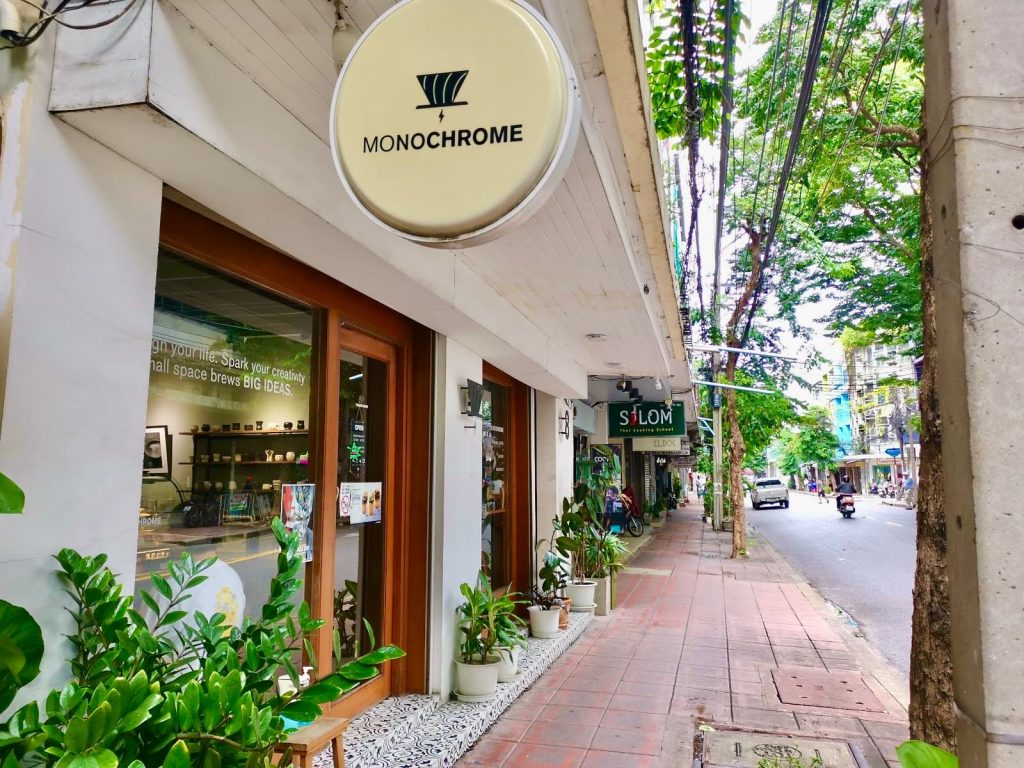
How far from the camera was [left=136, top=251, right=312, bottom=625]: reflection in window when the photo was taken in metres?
2.62

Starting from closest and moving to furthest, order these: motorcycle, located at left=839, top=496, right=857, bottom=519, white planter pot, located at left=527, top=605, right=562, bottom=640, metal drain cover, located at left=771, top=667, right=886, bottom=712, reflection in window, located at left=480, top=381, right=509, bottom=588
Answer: metal drain cover, located at left=771, top=667, right=886, bottom=712 → white planter pot, located at left=527, top=605, right=562, bottom=640 → reflection in window, located at left=480, top=381, right=509, bottom=588 → motorcycle, located at left=839, top=496, right=857, bottom=519

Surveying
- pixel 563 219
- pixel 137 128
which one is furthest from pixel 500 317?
pixel 137 128

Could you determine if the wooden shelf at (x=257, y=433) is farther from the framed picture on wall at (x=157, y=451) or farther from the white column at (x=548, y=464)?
the white column at (x=548, y=464)

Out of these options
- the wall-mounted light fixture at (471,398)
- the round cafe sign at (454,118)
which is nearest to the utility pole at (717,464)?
the wall-mounted light fixture at (471,398)

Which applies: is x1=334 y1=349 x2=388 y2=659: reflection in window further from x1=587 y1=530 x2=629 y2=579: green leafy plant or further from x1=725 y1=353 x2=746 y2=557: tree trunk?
x1=725 y1=353 x2=746 y2=557: tree trunk

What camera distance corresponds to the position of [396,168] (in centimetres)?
167

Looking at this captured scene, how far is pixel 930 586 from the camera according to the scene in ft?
6.20

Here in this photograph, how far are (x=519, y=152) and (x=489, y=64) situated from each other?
25cm

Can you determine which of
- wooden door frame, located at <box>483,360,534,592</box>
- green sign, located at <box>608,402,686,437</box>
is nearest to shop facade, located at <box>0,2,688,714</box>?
wooden door frame, located at <box>483,360,534,592</box>

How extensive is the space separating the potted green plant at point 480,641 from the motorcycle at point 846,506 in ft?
72.7

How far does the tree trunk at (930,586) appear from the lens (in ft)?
5.97

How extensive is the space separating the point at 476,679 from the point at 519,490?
114 inches

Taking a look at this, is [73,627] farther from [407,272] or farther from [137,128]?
[407,272]

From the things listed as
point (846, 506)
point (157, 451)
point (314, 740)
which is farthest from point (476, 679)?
point (846, 506)
